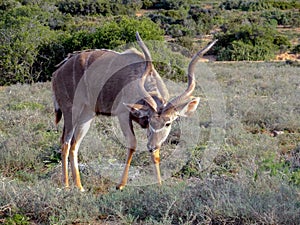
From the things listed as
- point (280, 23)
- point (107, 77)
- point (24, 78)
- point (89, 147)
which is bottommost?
point (280, 23)

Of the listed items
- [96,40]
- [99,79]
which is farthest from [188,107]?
[96,40]

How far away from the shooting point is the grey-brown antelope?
5230 millimetres

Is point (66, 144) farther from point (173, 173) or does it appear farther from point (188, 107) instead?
point (188, 107)

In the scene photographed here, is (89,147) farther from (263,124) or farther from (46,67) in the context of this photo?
(46,67)

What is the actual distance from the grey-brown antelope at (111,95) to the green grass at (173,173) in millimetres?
440

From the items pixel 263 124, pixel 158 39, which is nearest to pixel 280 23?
pixel 158 39

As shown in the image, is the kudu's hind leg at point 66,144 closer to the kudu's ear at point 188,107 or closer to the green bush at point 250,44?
the kudu's ear at point 188,107

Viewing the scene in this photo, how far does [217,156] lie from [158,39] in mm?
10188

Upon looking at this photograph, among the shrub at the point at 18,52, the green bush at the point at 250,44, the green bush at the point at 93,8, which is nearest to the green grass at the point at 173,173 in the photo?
the shrub at the point at 18,52

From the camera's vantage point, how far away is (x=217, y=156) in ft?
20.2

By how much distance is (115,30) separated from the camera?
53.4 ft

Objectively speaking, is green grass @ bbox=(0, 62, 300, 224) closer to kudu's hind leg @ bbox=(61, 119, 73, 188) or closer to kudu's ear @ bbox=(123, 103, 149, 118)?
kudu's hind leg @ bbox=(61, 119, 73, 188)

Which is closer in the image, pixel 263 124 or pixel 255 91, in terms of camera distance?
pixel 263 124

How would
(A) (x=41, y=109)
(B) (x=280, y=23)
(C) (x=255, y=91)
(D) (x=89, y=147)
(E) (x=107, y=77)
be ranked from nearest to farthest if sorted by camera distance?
(E) (x=107, y=77) → (D) (x=89, y=147) → (A) (x=41, y=109) → (C) (x=255, y=91) → (B) (x=280, y=23)
